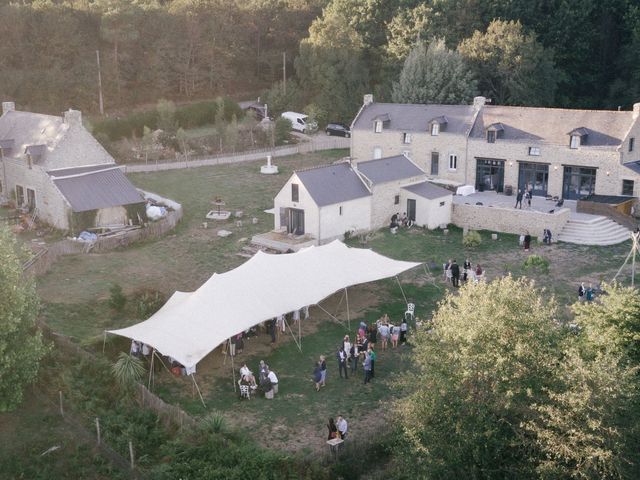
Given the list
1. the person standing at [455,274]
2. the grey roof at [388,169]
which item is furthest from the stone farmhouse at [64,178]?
the person standing at [455,274]

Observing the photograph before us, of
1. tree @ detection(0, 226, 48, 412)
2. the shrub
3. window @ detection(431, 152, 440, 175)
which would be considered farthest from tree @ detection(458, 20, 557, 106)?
tree @ detection(0, 226, 48, 412)

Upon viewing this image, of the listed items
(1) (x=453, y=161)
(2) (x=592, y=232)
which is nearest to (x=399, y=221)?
(1) (x=453, y=161)

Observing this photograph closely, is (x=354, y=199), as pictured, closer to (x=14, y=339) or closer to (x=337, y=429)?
(x=337, y=429)

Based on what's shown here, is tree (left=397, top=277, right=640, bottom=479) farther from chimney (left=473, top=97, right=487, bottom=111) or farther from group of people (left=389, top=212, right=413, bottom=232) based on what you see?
chimney (left=473, top=97, right=487, bottom=111)

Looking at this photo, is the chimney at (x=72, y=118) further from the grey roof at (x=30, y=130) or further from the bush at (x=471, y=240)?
the bush at (x=471, y=240)

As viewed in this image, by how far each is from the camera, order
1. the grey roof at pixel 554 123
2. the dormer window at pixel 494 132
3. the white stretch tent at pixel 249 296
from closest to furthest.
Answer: the white stretch tent at pixel 249 296, the grey roof at pixel 554 123, the dormer window at pixel 494 132

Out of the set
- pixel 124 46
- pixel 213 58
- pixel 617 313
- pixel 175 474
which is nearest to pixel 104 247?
pixel 175 474
